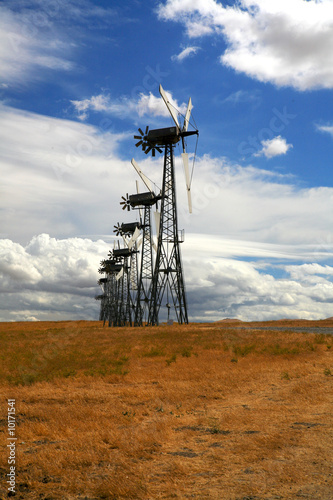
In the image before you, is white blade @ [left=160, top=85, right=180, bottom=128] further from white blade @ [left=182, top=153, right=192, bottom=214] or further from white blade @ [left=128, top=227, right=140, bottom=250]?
white blade @ [left=128, top=227, right=140, bottom=250]

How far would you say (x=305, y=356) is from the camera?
1923cm

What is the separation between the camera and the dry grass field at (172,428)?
6.18 meters

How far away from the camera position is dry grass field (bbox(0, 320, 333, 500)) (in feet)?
20.3

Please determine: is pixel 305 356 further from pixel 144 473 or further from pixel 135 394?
pixel 144 473

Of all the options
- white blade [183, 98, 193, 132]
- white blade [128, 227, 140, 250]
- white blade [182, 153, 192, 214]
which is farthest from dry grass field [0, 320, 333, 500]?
white blade [128, 227, 140, 250]

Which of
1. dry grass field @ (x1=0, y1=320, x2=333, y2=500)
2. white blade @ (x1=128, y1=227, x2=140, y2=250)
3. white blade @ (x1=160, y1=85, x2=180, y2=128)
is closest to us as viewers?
dry grass field @ (x1=0, y1=320, x2=333, y2=500)

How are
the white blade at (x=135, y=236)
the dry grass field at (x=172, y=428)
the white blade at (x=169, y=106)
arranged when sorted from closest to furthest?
the dry grass field at (x=172, y=428) → the white blade at (x=169, y=106) → the white blade at (x=135, y=236)

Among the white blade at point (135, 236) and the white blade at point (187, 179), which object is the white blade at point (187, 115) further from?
the white blade at point (135, 236)

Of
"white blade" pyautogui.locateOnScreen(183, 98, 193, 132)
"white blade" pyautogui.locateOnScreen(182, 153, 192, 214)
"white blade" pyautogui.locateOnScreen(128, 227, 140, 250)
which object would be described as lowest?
"white blade" pyautogui.locateOnScreen(128, 227, 140, 250)

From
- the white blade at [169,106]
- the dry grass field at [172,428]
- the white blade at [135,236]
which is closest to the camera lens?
the dry grass field at [172,428]

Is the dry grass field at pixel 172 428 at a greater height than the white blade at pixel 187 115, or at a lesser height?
lesser

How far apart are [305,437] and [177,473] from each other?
9.74 ft

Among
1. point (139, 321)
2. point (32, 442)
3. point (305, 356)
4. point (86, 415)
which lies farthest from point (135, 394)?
point (139, 321)

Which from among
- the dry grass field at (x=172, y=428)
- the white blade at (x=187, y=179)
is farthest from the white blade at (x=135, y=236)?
the dry grass field at (x=172, y=428)
